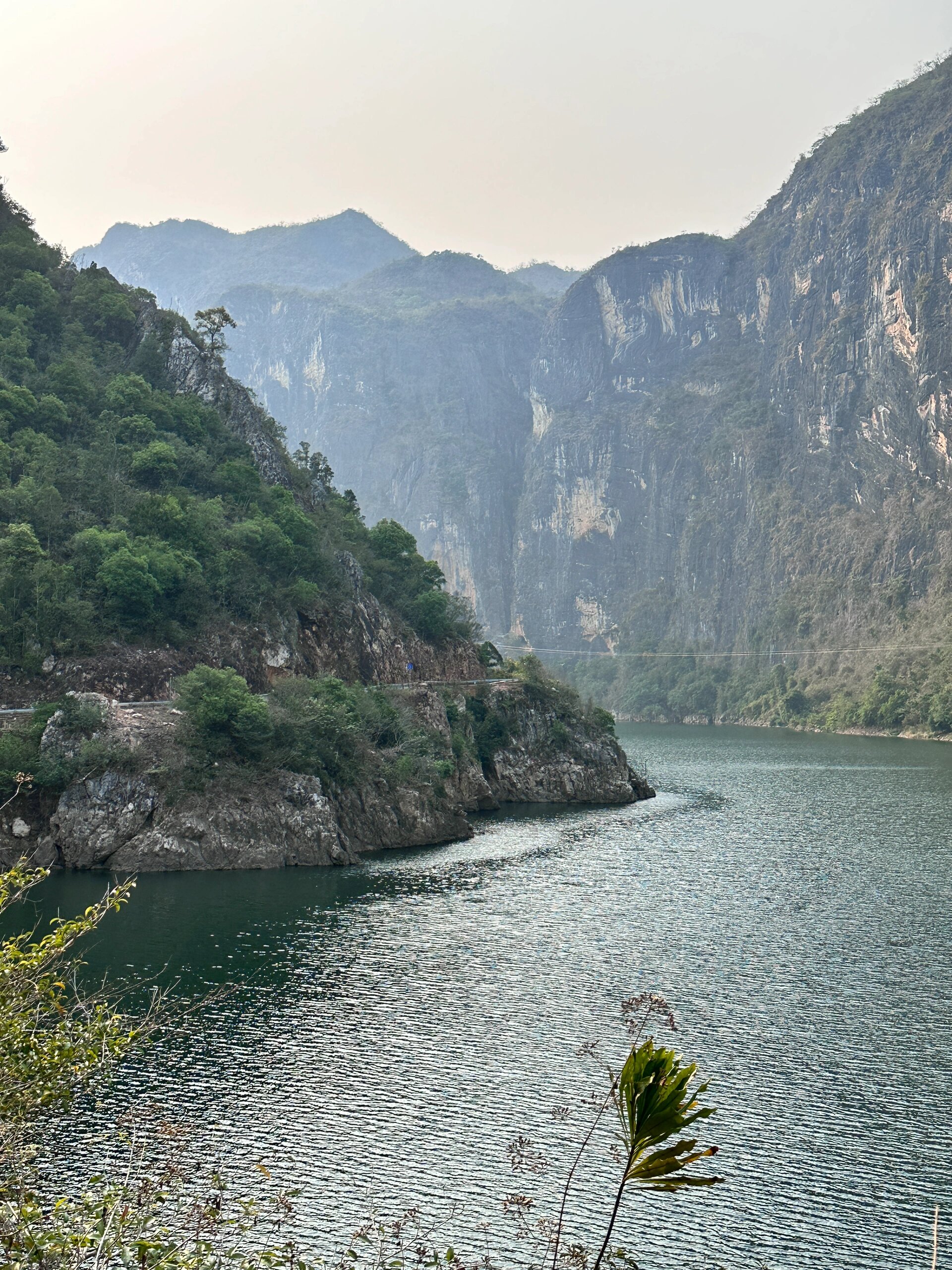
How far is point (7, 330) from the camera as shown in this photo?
278ft

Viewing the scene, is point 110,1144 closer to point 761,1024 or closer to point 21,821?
point 761,1024

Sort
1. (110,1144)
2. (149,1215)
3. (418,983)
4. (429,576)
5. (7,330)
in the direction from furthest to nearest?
(429,576) → (7,330) → (418,983) → (110,1144) → (149,1215)

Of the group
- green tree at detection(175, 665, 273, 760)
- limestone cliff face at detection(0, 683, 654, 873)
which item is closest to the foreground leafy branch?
limestone cliff face at detection(0, 683, 654, 873)

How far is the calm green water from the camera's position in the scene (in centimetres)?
2452

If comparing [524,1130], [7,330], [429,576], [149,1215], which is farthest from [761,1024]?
[7,330]

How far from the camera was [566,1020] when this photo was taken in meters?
35.2

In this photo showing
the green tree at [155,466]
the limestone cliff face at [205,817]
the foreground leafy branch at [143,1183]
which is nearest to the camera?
the foreground leafy branch at [143,1183]

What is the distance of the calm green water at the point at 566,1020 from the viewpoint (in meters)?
24.5

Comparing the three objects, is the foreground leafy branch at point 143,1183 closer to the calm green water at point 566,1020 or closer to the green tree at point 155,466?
the calm green water at point 566,1020

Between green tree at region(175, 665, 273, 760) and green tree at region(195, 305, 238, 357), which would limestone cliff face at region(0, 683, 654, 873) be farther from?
green tree at region(195, 305, 238, 357)

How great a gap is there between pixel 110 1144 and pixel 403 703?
52370mm

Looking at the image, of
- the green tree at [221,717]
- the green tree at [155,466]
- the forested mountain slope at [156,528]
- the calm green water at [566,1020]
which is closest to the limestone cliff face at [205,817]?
the green tree at [221,717]

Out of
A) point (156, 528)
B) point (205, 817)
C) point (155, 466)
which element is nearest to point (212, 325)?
point (155, 466)

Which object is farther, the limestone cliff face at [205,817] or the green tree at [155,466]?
→ the green tree at [155,466]
